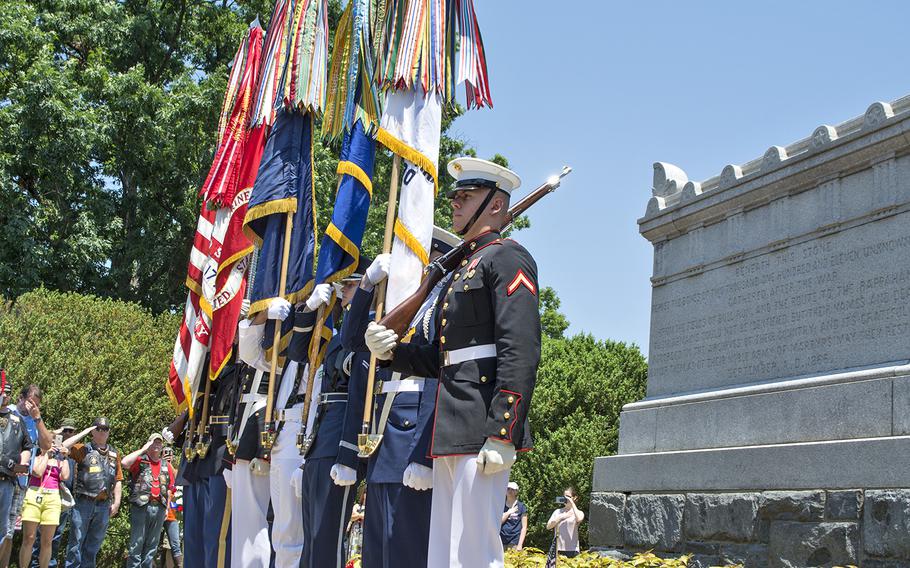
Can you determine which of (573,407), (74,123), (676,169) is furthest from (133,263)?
(676,169)

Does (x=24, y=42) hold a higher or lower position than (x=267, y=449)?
higher

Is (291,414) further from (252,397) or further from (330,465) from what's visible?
(330,465)

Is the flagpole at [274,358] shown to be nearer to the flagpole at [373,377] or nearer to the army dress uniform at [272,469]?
the army dress uniform at [272,469]

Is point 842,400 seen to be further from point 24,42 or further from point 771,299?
point 24,42

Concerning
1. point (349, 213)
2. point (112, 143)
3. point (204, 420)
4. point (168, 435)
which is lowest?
point (168, 435)

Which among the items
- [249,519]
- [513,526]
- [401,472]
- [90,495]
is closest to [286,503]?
[249,519]

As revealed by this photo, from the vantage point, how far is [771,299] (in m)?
7.34

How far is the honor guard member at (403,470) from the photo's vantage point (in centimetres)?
458

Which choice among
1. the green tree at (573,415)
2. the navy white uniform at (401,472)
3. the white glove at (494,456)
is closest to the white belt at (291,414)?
the navy white uniform at (401,472)

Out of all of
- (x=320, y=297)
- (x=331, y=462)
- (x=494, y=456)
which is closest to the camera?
(x=494, y=456)

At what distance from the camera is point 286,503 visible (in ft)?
21.1

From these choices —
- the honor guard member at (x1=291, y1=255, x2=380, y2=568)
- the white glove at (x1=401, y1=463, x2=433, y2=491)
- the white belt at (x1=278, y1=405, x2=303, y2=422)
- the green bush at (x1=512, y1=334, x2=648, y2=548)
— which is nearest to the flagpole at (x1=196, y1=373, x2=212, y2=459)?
the white belt at (x1=278, y1=405, x2=303, y2=422)

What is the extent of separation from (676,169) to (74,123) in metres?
13.8

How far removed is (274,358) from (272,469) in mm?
689
